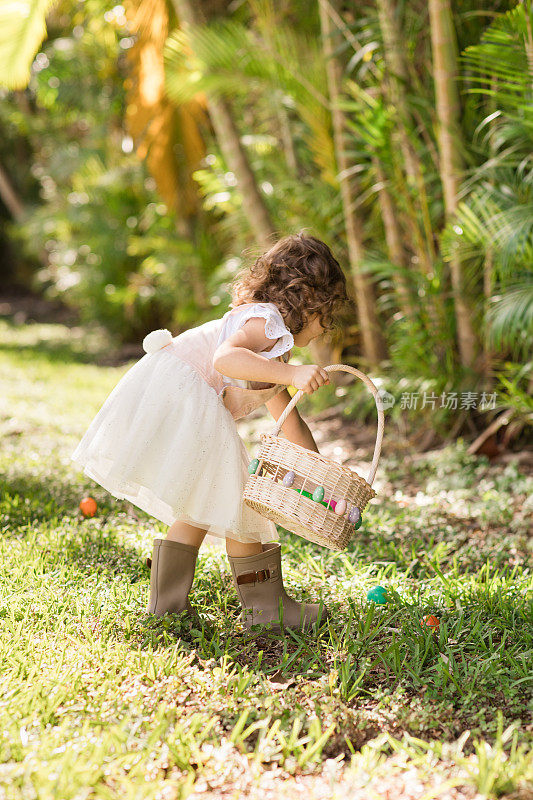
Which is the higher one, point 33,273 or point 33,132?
point 33,132

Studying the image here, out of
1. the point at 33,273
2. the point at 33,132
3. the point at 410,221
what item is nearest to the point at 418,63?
the point at 410,221


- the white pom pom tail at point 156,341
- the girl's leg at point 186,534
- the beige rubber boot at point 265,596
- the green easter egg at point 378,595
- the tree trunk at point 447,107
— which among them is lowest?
the green easter egg at point 378,595

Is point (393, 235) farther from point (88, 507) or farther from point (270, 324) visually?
point (270, 324)

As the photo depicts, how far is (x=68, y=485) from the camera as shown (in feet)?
12.1

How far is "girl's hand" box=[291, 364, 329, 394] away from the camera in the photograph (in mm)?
1977

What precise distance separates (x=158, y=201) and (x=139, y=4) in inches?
87.4

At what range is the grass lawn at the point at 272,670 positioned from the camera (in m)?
1.62

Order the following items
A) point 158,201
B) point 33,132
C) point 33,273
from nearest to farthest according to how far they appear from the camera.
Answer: point 158,201
point 33,132
point 33,273

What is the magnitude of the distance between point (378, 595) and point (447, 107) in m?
2.67

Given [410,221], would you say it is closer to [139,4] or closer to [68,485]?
[68,485]

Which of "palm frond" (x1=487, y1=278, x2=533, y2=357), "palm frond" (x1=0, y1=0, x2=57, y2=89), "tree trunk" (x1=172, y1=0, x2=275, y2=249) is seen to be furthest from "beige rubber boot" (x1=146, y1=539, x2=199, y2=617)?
"palm frond" (x1=0, y1=0, x2=57, y2=89)

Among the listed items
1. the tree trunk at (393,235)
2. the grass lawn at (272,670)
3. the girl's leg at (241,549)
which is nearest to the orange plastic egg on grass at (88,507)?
the grass lawn at (272,670)

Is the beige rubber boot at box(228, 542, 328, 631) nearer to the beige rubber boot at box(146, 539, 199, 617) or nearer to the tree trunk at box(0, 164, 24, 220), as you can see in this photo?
the beige rubber boot at box(146, 539, 199, 617)

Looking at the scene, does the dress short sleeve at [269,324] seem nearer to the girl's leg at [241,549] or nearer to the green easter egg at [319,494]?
the green easter egg at [319,494]
